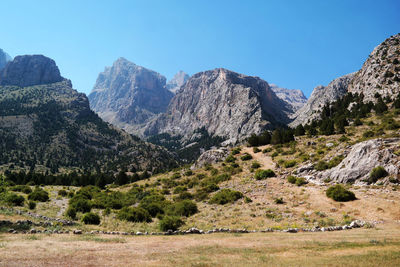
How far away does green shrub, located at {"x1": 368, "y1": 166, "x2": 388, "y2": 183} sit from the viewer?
1065 inches

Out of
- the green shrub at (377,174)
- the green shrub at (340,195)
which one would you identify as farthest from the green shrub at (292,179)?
the green shrub at (377,174)

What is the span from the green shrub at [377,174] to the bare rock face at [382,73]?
59.2 metres

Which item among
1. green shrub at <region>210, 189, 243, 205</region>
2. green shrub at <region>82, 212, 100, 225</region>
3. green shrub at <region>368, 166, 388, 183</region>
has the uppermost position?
green shrub at <region>368, 166, 388, 183</region>

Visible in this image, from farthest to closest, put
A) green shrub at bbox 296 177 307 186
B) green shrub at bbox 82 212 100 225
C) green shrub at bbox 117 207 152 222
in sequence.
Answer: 1. green shrub at bbox 296 177 307 186
2. green shrub at bbox 117 207 152 222
3. green shrub at bbox 82 212 100 225

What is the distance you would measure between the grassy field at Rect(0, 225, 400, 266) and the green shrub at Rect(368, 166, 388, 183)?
1218cm

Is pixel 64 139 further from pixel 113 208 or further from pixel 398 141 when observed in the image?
pixel 398 141

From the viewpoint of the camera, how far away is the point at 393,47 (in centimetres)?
9012

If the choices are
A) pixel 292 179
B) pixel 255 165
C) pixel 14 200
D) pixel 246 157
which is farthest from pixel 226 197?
pixel 14 200

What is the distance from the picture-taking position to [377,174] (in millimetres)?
27312

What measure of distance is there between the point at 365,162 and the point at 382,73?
75395mm

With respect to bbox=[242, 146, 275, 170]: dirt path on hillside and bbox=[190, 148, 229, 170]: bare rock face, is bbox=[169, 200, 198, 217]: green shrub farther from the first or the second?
bbox=[190, 148, 229, 170]: bare rock face

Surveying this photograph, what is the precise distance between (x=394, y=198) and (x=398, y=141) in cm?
1400

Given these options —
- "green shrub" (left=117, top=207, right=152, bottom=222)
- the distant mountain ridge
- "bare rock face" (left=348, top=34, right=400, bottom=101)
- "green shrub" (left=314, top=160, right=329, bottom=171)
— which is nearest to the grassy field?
"green shrub" (left=117, top=207, right=152, bottom=222)

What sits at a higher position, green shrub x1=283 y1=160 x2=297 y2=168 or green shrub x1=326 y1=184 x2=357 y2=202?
green shrub x1=283 y1=160 x2=297 y2=168
